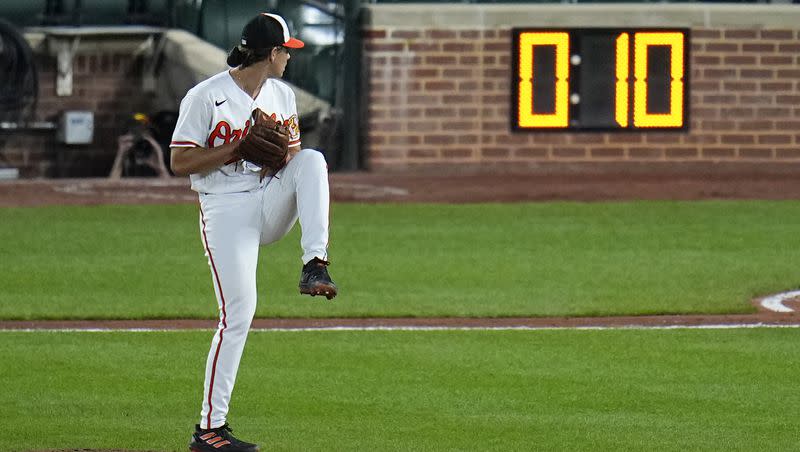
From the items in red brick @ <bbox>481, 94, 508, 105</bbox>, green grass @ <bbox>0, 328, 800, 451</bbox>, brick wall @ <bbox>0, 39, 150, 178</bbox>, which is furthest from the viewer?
brick wall @ <bbox>0, 39, 150, 178</bbox>

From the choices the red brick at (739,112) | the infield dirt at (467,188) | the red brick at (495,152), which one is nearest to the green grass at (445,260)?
the infield dirt at (467,188)

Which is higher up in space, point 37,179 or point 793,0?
point 793,0

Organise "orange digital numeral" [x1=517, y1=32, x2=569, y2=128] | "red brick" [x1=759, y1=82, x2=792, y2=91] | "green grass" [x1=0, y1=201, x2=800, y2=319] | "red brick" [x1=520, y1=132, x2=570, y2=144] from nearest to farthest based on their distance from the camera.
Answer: "green grass" [x1=0, y1=201, x2=800, y2=319]
"orange digital numeral" [x1=517, y1=32, x2=569, y2=128]
"red brick" [x1=520, y1=132, x2=570, y2=144]
"red brick" [x1=759, y1=82, x2=792, y2=91]

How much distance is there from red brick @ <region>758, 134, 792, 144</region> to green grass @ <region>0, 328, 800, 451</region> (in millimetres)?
10329

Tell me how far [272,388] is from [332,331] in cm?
220

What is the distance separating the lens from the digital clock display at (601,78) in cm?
1991

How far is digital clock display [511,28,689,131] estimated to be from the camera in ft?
65.3

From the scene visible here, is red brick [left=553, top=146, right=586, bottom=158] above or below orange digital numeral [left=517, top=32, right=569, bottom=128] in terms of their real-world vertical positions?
below

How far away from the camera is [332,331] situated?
11.4 meters

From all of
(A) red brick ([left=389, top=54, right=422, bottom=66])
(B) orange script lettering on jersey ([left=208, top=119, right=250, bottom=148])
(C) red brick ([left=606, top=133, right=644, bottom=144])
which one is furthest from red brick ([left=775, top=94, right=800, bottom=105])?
(B) orange script lettering on jersey ([left=208, top=119, right=250, bottom=148])

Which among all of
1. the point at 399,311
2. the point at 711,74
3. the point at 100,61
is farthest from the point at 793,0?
the point at 399,311

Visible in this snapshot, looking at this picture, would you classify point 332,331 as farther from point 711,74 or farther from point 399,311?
point 711,74

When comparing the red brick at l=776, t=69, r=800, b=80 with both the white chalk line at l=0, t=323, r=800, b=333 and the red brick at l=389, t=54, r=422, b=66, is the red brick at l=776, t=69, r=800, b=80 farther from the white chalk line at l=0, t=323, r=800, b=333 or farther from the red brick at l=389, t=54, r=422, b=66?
the white chalk line at l=0, t=323, r=800, b=333

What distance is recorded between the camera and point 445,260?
14930 mm
